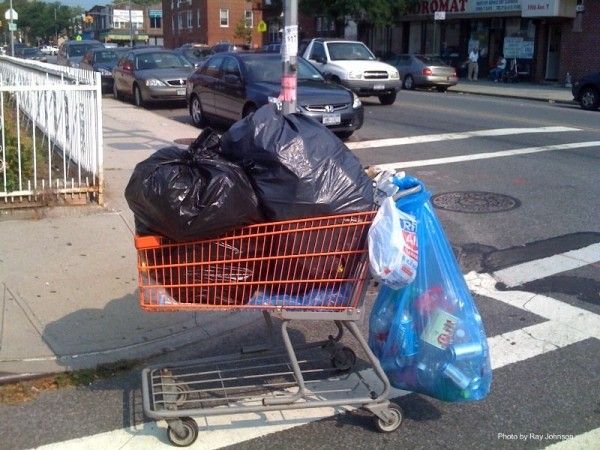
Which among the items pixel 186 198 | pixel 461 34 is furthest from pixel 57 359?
pixel 461 34

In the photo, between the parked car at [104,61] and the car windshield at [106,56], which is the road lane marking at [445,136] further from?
the car windshield at [106,56]

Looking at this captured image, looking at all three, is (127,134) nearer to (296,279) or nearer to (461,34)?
(296,279)

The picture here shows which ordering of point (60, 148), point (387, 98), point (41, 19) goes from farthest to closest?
point (41, 19), point (387, 98), point (60, 148)

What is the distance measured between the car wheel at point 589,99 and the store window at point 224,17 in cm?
4832

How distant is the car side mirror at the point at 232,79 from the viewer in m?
14.4

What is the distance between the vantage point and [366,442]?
386cm

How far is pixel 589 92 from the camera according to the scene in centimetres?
2127

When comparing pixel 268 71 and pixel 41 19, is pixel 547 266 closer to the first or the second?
pixel 268 71

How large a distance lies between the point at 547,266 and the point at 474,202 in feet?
7.86

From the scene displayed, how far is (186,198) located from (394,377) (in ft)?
4.81

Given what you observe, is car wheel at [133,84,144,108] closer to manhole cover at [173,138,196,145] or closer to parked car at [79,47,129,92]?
parked car at [79,47,129,92]

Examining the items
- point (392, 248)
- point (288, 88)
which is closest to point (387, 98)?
point (288, 88)

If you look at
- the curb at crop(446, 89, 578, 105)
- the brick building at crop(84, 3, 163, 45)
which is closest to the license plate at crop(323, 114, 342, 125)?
the curb at crop(446, 89, 578, 105)

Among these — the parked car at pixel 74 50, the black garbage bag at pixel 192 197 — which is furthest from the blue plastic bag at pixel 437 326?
the parked car at pixel 74 50
